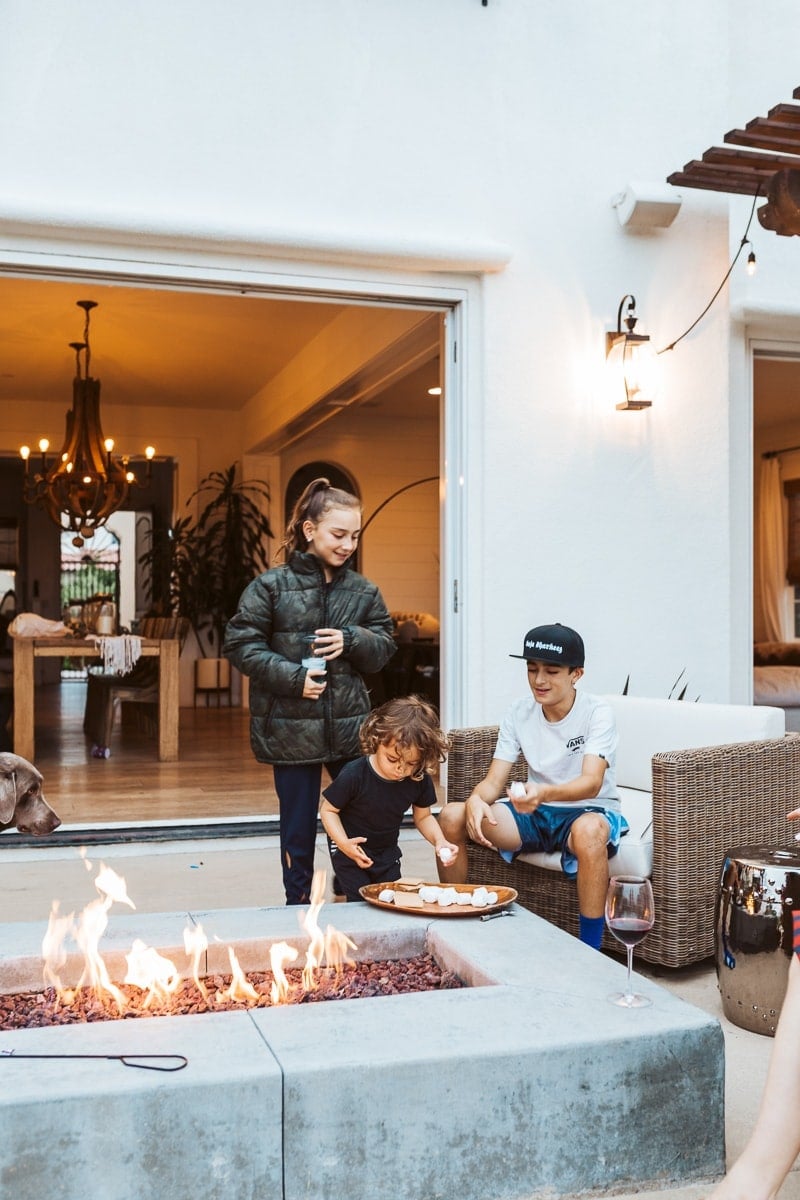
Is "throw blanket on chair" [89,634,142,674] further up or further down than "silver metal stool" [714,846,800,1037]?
further up

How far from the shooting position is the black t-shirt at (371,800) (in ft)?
9.78

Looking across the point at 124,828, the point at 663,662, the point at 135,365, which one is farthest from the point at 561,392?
the point at 135,365

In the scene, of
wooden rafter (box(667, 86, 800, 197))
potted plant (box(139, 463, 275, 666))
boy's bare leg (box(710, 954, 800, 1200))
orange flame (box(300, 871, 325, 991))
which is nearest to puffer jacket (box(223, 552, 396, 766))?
orange flame (box(300, 871, 325, 991))

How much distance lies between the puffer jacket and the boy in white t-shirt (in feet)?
1.32

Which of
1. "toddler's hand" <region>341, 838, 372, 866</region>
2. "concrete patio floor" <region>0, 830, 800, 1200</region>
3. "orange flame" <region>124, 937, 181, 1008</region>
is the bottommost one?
"concrete patio floor" <region>0, 830, 800, 1200</region>

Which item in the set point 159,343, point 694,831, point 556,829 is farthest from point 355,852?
point 159,343

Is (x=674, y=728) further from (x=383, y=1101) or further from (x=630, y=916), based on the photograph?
(x=383, y=1101)

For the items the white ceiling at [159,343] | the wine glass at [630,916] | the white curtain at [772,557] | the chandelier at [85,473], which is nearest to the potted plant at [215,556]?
the white ceiling at [159,343]

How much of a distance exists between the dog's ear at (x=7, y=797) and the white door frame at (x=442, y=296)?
2.47 m

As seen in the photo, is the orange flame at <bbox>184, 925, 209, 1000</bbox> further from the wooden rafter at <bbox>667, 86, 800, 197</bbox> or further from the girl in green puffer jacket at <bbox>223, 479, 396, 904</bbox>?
the wooden rafter at <bbox>667, 86, 800, 197</bbox>

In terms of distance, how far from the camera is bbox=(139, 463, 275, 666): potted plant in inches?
435

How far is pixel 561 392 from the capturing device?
5.13 m

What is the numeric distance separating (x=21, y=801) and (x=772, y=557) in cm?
995

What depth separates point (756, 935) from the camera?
9.01ft
